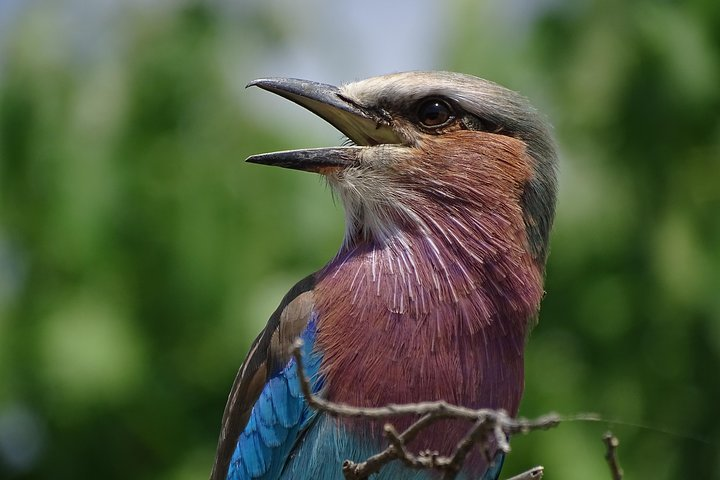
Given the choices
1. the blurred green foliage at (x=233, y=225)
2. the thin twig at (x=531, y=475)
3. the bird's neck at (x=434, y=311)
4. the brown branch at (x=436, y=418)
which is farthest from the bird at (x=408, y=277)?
the blurred green foliage at (x=233, y=225)

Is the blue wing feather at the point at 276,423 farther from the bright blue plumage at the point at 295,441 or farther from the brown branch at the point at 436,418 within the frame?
the brown branch at the point at 436,418

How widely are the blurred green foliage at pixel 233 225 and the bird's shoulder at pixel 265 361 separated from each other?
1592 millimetres

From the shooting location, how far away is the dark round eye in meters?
4.24

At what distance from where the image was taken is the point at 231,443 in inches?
176

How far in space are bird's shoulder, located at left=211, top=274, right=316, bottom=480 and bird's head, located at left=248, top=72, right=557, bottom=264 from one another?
0.31 meters

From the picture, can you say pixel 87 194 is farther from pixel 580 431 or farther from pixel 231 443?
pixel 580 431

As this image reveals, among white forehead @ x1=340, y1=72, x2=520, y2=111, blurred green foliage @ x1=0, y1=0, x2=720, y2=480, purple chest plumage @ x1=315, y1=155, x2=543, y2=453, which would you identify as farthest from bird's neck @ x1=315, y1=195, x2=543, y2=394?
blurred green foliage @ x1=0, y1=0, x2=720, y2=480

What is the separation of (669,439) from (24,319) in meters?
3.48

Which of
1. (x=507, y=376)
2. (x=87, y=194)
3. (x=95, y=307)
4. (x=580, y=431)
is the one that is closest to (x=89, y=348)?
(x=95, y=307)

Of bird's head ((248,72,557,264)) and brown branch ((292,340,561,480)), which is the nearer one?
brown branch ((292,340,561,480))

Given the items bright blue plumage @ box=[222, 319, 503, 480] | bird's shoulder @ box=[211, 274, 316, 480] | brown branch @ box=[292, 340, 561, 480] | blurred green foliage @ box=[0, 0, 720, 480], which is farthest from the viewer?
blurred green foliage @ box=[0, 0, 720, 480]

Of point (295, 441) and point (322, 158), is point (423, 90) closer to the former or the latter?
point (322, 158)

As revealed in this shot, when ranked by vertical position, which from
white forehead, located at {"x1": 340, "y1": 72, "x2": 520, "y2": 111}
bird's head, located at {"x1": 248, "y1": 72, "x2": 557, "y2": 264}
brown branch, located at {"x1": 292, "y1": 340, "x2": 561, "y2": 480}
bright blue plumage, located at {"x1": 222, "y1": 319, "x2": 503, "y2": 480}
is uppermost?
white forehead, located at {"x1": 340, "y1": 72, "x2": 520, "y2": 111}

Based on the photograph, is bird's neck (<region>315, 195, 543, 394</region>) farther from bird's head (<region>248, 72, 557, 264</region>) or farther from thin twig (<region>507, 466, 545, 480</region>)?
thin twig (<region>507, 466, 545, 480</region>)
